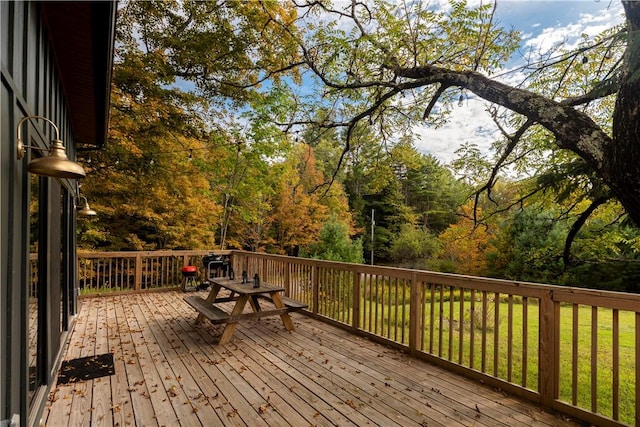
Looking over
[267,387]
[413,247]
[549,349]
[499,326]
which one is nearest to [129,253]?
[267,387]

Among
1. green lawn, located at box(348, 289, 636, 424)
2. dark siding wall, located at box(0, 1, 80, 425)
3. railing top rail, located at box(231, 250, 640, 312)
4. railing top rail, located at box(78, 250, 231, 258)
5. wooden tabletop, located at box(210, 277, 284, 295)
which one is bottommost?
green lawn, located at box(348, 289, 636, 424)

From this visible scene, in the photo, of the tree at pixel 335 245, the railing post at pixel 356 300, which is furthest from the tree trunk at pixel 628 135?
the tree at pixel 335 245

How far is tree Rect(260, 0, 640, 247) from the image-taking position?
9.08 feet

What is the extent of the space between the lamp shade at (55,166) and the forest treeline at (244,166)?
3956mm

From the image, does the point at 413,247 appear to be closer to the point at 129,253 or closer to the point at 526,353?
the point at 129,253

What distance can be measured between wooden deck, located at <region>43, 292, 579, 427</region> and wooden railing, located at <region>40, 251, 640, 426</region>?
185 mm

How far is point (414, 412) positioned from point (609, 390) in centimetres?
312

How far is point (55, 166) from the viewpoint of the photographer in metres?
1.50

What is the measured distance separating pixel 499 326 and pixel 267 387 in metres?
3.75

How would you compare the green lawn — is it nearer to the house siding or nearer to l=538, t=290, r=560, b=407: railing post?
l=538, t=290, r=560, b=407: railing post

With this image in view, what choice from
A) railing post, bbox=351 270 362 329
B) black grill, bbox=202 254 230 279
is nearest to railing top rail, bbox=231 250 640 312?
railing post, bbox=351 270 362 329

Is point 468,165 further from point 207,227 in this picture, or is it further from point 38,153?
point 207,227

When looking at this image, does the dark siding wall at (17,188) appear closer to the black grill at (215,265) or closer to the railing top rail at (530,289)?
the railing top rail at (530,289)

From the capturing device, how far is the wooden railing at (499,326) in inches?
97.5
